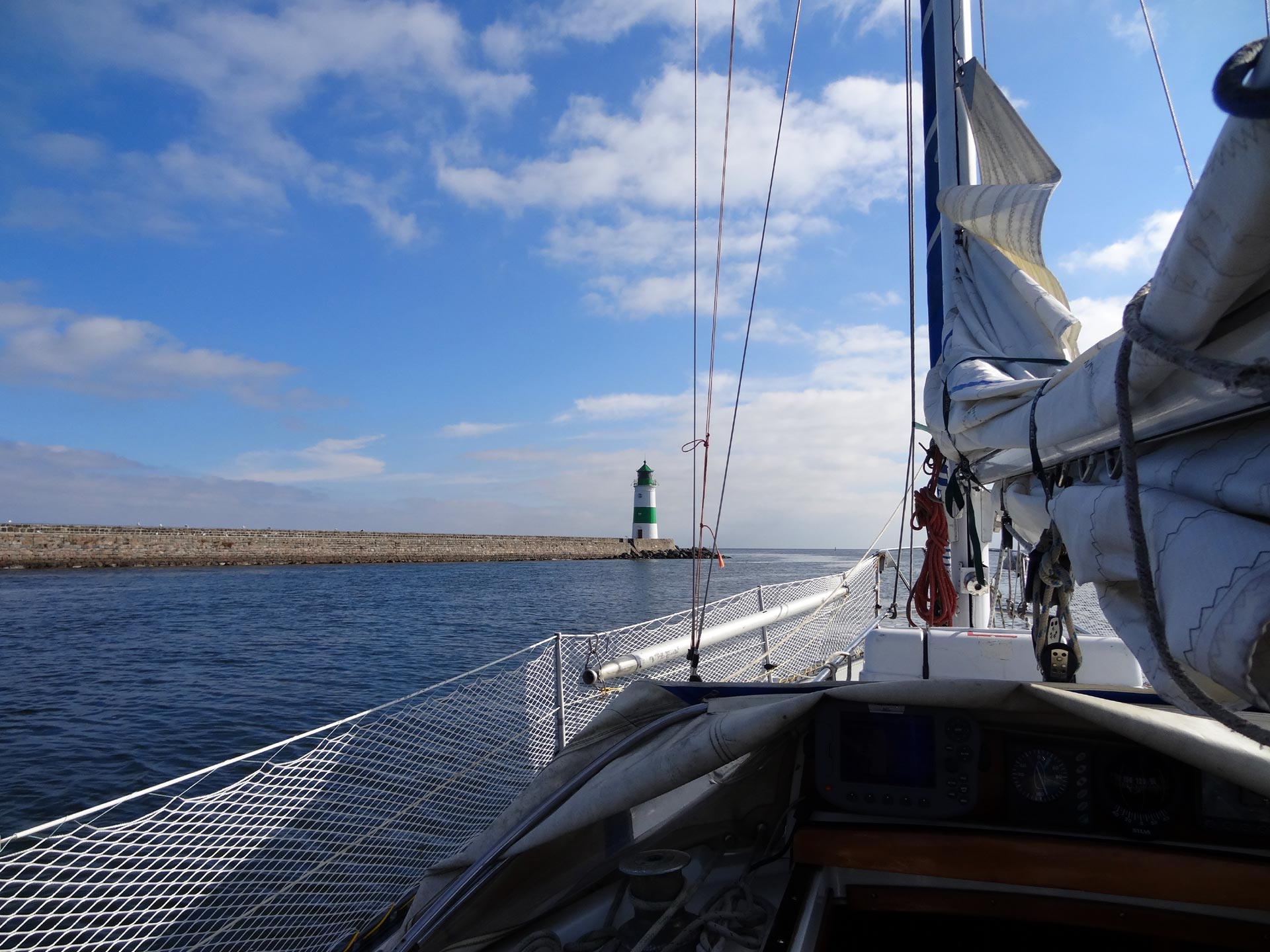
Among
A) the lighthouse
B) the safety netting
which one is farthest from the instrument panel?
the lighthouse

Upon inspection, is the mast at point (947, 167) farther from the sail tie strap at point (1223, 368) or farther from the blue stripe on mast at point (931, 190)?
the sail tie strap at point (1223, 368)

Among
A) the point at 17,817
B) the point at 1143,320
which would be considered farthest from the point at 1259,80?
the point at 17,817

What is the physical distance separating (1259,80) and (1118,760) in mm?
1980

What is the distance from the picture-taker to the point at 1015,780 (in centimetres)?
231

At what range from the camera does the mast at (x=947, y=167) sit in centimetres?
544

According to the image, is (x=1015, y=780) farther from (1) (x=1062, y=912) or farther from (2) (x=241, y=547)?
(2) (x=241, y=547)

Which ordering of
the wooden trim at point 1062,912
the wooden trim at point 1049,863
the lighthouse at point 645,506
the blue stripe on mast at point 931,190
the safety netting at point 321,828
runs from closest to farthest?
1. the wooden trim at point 1049,863
2. the wooden trim at point 1062,912
3. the safety netting at point 321,828
4. the blue stripe on mast at point 931,190
5. the lighthouse at point 645,506

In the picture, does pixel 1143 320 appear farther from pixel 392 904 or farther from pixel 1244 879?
pixel 392 904

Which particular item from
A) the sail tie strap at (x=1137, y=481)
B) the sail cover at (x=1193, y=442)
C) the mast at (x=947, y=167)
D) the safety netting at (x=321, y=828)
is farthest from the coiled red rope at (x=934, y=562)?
the sail tie strap at (x=1137, y=481)

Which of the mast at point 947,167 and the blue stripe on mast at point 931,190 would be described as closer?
the mast at point 947,167

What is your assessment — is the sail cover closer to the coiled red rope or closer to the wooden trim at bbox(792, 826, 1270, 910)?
the wooden trim at bbox(792, 826, 1270, 910)

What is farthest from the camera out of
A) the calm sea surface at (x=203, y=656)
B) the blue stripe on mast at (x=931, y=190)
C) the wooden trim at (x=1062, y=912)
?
the calm sea surface at (x=203, y=656)

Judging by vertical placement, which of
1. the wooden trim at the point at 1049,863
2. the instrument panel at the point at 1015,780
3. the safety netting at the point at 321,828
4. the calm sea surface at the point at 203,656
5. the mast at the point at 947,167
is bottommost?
the calm sea surface at the point at 203,656

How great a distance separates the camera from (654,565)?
74625 millimetres
